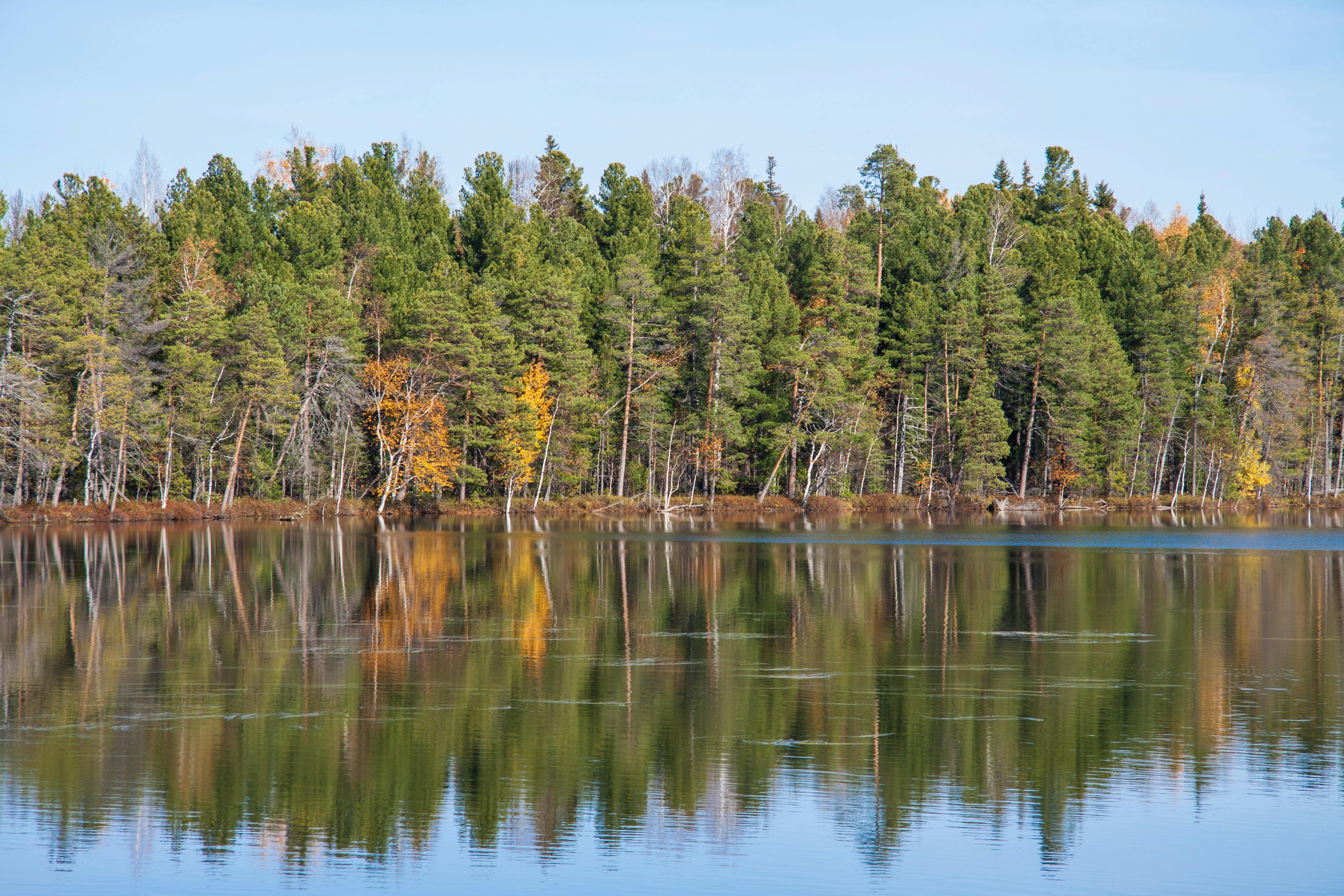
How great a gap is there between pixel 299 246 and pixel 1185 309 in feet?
194

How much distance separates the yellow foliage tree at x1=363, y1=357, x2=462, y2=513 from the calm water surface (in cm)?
3169

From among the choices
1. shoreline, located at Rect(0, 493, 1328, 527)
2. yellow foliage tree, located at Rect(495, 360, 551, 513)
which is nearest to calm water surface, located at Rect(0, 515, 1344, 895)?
shoreline, located at Rect(0, 493, 1328, 527)

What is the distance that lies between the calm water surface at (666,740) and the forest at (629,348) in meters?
30.4

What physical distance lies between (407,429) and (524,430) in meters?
6.32

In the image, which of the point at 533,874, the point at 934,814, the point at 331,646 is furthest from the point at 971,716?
the point at 331,646

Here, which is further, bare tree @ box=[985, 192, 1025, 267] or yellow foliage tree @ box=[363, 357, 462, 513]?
bare tree @ box=[985, 192, 1025, 267]

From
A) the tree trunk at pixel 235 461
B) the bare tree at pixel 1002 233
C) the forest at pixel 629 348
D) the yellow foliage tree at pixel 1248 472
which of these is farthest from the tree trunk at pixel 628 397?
the yellow foliage tree at pixel 1248 472

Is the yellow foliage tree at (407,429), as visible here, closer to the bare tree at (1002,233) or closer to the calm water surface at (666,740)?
the calm water surface at (666,740)

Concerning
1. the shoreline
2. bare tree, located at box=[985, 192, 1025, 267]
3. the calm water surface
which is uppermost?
bare tree, located at box=[985, 192, 1025, 267]

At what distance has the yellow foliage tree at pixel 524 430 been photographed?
209 feet

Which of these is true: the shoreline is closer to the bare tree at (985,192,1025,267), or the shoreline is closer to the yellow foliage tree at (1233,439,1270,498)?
the yellow foliage tree at (1233,439,1270,498)

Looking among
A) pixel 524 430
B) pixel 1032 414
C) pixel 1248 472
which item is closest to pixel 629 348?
pixel 524 430

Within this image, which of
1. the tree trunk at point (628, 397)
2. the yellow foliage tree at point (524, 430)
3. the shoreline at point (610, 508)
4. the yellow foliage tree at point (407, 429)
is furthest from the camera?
the tree trunk at point (628, 397)

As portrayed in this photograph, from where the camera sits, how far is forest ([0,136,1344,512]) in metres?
58.7
